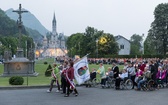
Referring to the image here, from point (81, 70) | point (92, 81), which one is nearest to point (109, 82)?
point (92, 81)

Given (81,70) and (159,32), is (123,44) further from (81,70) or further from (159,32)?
(81,70)

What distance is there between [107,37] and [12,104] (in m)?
87.3

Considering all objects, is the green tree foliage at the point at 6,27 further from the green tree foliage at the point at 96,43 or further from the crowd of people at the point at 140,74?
the crowd of people at the point at 140,74

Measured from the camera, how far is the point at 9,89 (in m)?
22.4

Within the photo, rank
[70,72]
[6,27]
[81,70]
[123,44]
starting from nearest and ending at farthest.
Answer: [70,72] < [81,70] < [123,44] < [6,27]

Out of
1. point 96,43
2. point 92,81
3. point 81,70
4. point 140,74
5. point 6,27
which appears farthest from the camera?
point 6,27

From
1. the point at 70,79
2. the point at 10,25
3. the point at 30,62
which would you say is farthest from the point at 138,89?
the point at 10,25

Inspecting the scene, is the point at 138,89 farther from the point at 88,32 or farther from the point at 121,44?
the point at 121,44

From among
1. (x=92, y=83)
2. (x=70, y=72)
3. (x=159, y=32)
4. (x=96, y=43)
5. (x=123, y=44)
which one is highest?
(x=123, y=44)

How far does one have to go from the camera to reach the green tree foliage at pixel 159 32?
2820 inches

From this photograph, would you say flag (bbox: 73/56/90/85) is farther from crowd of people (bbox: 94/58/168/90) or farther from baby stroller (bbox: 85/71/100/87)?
baby stroller (bbox: 85/71/100/87)

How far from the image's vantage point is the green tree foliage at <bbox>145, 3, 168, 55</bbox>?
71625 millimetres

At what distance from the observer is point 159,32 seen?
7269 cm

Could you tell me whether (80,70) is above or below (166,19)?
below
